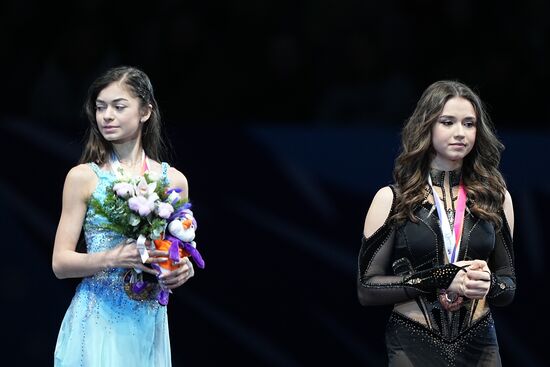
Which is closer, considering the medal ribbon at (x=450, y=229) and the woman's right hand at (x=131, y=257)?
the woman's right hand at (x=131, y=257)

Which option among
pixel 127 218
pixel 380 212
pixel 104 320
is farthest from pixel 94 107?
pixel 380 212

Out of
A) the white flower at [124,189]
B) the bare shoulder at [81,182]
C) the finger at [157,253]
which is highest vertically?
the bare shoulder at [81,182]

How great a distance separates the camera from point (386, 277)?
4.79 metres

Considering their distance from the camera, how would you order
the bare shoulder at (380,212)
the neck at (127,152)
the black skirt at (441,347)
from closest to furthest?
1. the black skirt at (441,347)
2. the bare shoulder at (380,212)
3. the neck at (127,152)

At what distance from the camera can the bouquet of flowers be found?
4.57 m

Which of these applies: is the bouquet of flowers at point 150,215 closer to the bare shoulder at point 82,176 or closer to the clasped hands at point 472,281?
the bare shoulder at point 82,176

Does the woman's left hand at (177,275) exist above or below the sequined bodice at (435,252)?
below

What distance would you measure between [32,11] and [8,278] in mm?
1799

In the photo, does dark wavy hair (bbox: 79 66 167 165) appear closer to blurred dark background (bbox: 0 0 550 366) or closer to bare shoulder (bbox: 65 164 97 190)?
bare shoulder (bbox: 65 164 97 190)

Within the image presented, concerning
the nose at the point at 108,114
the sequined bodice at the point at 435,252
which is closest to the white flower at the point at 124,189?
the nose at the point at 108,114

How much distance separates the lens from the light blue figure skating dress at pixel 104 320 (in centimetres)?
480

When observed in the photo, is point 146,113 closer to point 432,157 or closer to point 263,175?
point 432,157

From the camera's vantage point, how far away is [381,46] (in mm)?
7293

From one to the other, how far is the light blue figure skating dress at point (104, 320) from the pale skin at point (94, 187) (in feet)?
0.21
